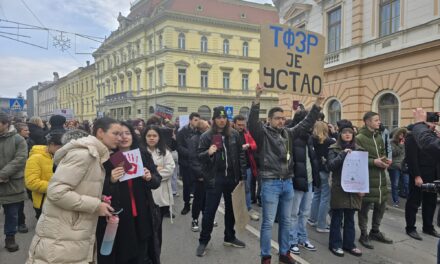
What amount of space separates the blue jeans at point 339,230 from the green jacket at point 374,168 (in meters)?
0.41

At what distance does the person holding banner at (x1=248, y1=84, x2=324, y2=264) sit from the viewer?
12.5ft

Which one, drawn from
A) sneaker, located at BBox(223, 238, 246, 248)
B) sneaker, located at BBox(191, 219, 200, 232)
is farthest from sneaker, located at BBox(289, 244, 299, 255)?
sneaker, located at BBox(191, 219, 200, 232)

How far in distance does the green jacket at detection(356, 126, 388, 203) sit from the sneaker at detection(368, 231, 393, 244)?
2.16 feet

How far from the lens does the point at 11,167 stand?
4.41 m

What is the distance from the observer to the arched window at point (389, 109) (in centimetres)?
1322

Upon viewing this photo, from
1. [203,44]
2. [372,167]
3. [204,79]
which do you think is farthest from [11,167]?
[203,44]

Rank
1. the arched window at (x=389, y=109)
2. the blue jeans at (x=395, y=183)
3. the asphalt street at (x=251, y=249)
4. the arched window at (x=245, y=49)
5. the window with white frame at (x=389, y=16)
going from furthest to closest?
1. the arched window at (x=245, y=49)
2. the arched window at (x=389, y=109)
3. the window with white frame at (x=389, y=16)
4. the blue jeans at (x=395, y=183)
5. the asphalt street at (x=251, y=249)

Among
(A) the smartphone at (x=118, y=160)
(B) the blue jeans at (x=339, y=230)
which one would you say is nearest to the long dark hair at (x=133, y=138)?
(A) the smartphone at (x=118, y=160)

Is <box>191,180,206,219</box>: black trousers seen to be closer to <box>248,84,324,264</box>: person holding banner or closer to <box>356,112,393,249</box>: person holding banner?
<box>248,84,324,264</box>: person holding banner

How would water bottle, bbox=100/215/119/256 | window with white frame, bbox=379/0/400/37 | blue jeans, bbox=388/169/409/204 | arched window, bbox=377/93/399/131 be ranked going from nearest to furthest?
water bottle, bbox=100/215/119/256, blue jeans, bbox=388/169/409/204, window with white frame, bbox=379/0/400/37, arched window, bbox=377/93/399/131

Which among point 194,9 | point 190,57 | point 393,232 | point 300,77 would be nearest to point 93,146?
point 300,77

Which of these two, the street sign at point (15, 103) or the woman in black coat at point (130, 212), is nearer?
the woman in black coat at point (130, 212)

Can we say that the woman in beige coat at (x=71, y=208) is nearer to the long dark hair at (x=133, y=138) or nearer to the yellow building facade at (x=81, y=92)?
the long dark hair at (x=133, y=138)

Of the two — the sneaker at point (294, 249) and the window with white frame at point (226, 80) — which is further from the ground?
the window with white frame at point (226, 80)
